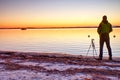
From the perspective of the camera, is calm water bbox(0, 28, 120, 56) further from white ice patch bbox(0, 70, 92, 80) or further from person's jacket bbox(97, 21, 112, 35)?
white ice patch bbox(0, 70, 92, 80)

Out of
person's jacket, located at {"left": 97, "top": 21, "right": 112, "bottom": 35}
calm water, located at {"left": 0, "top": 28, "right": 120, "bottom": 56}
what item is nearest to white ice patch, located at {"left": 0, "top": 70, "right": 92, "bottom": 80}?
person's jacket, located at {"left": 97, "top": 21, "right": 112, "bottom": 35}

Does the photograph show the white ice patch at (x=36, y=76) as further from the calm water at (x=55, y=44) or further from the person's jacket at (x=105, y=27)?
the calm water at (x=55, y=44)

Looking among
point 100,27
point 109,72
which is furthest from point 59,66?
point 100,27

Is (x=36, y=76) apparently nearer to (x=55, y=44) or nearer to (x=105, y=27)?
(x=105, y=27)

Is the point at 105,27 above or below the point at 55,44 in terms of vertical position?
above

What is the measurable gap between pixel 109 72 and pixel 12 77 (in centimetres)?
440

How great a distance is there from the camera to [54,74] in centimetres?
1284

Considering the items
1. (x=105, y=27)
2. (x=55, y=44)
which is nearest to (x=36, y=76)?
(x=105, y=27)

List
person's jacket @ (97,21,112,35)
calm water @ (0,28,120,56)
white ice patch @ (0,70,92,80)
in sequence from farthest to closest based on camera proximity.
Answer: calm water @ (0,28,120,56) → person's jacket @ (97,21,112,35) → white ice patch @ (0,70,92,80)

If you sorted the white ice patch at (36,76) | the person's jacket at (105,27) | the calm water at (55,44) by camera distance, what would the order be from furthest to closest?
the calm water at (55,44)
the person's jacket at (105,27)
the white ice patch at (36,76)

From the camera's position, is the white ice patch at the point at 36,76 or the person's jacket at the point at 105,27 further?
the person's jacket at the point at 105,27

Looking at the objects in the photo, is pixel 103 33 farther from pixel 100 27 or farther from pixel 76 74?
pixel 76 74

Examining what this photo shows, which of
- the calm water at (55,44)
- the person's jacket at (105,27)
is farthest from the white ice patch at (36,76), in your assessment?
the calm water at (55,44)

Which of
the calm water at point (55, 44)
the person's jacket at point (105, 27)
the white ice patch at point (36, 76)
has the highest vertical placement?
the person's jacket at point (105, 27)
